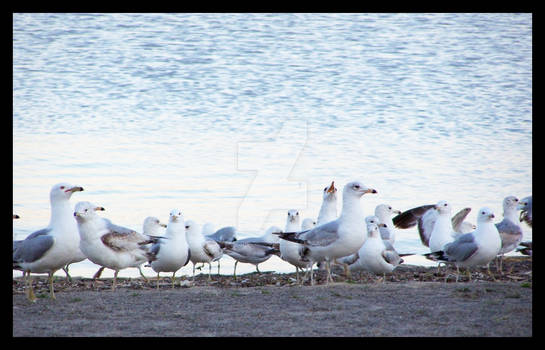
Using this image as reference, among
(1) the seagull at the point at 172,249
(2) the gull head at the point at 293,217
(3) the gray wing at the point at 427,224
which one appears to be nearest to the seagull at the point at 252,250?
(2) the gull head at the point at 293,217

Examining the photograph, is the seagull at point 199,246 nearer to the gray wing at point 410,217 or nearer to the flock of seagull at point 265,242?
the flock of seagull at point 265,242

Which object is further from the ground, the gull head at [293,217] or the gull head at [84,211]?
the gull head at [84,211]

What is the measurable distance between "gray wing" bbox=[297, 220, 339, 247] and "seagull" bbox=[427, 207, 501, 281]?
186 cm

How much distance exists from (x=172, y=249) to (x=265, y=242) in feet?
6.17

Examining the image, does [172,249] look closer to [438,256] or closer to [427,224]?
[438,256]

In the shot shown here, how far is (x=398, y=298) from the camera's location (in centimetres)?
884

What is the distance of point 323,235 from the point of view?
34.9 feet

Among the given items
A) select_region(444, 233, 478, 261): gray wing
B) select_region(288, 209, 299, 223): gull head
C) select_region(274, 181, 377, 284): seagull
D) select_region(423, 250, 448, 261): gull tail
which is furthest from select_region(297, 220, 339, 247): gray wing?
select_region(444, 233, 478, 261): gray wing

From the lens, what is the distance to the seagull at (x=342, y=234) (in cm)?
1041

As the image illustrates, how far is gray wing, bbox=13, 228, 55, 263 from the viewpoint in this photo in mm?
9078

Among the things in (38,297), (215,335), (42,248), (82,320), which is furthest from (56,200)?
(215,335)

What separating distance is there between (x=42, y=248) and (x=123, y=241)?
5.94 feet

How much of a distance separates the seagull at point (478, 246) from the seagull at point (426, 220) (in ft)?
7.39

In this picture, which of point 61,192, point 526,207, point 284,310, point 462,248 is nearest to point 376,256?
→ point 462,248
